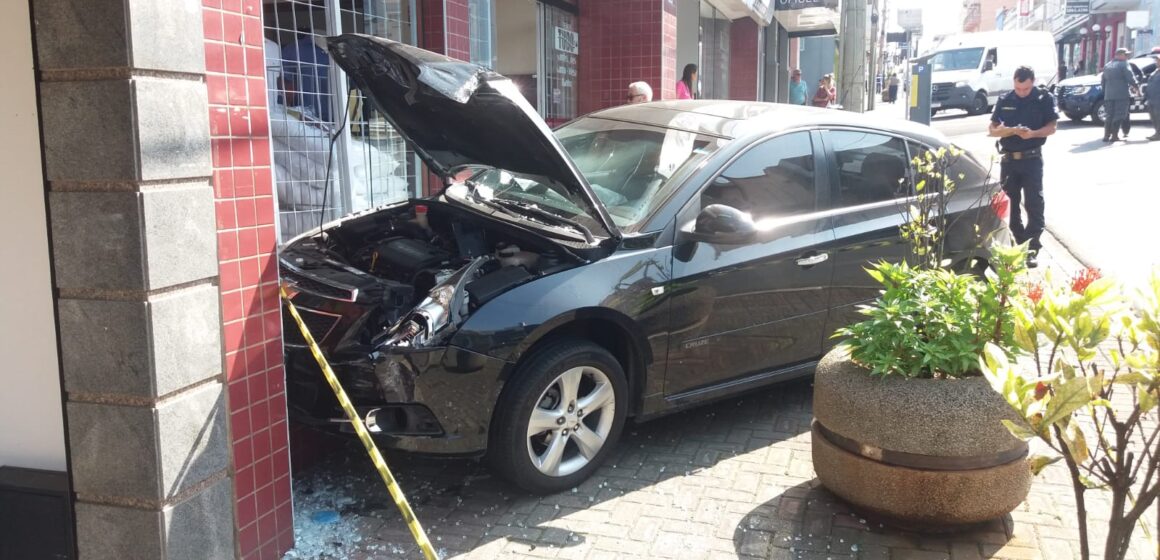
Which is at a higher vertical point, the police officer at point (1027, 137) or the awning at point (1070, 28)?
the awning at point (1070, 28)

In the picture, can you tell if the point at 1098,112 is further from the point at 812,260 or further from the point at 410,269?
the point at 410,269

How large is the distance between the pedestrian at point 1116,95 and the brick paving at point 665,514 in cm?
1675

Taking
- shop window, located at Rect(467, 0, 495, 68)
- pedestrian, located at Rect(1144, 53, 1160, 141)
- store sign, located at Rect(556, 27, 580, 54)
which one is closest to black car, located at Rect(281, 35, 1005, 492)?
shop window, located at Rect(467, 0, 495, 68)

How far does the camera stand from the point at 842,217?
5.14m

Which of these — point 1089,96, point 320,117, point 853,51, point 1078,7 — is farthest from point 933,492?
point 1078,7

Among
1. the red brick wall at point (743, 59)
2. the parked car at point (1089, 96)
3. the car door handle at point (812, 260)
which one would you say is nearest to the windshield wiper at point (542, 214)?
the car door handle at point (812, 260)

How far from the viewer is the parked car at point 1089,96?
75.5 feet

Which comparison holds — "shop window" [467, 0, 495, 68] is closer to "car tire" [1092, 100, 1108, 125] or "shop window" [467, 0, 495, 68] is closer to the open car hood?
the open car hood

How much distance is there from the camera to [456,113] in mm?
4203

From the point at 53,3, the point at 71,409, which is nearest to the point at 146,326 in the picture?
the point at 71,409

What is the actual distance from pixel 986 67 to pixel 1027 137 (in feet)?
74.7

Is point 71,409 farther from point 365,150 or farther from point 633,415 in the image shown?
point 365,150

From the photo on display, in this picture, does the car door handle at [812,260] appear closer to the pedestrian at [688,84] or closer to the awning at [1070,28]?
the pedestrian at [688,84]

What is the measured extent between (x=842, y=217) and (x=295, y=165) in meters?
3.45
